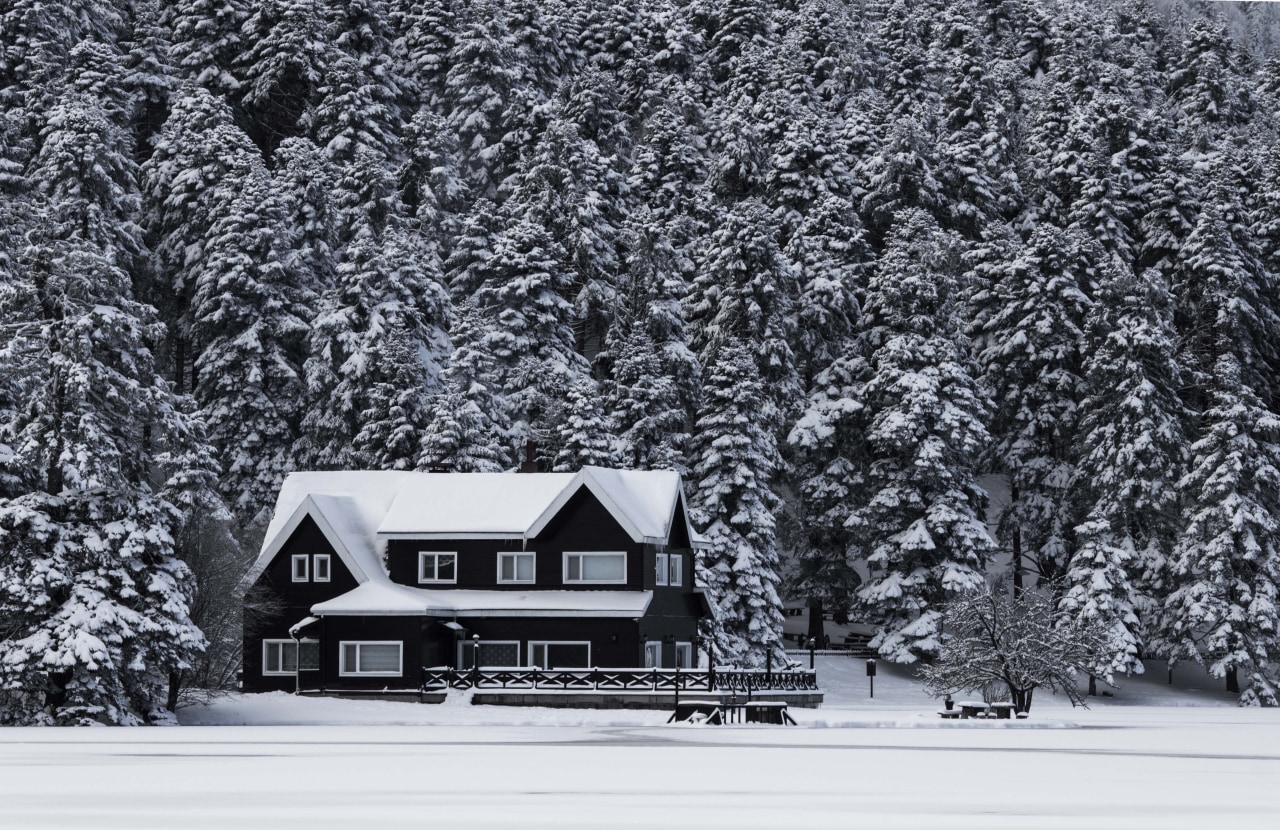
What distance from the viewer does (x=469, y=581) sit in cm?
5975

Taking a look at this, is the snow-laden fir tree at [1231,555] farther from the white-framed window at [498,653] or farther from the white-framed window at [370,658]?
the white-framed window at [370,658]

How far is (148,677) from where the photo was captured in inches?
1796

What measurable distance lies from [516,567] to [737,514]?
10.6m

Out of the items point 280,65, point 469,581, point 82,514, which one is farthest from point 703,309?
point 82,514

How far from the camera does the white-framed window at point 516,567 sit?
59375mm

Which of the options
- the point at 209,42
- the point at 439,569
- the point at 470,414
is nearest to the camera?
the point at 439,569

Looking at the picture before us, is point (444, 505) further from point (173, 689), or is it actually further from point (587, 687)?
point (173, 689)

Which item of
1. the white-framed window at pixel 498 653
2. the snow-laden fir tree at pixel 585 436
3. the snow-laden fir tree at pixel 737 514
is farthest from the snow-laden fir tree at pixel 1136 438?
the white-framed window at pixel 498 653

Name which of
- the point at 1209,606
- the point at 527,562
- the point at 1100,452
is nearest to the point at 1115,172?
the point at 1100,452

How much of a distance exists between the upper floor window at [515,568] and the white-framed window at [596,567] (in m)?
1.31

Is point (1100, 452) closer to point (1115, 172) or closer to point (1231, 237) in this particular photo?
point (1231, 237)

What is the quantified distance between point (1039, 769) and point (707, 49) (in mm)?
96941

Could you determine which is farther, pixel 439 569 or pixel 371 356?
pixel 371 356

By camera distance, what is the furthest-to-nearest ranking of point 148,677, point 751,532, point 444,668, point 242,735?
point 751,532
point 444,668
point 148,677
point 242,735
